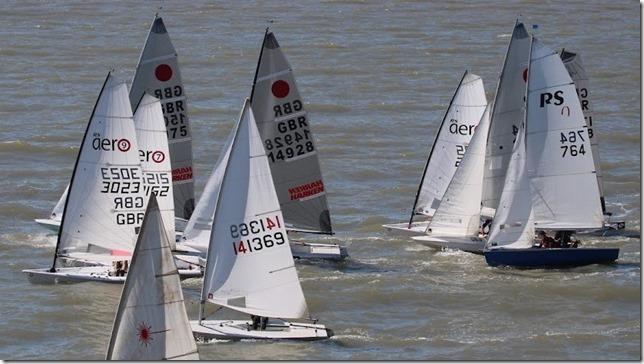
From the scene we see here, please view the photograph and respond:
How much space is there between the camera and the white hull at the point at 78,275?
49.6 metres

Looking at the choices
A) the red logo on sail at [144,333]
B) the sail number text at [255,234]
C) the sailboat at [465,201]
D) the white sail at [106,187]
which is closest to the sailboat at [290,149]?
the sailboat at [465,201]

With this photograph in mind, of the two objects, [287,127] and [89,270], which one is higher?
[287,127]

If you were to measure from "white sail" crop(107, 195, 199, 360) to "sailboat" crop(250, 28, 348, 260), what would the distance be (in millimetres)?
14990

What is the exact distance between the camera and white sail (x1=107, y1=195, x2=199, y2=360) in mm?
37062

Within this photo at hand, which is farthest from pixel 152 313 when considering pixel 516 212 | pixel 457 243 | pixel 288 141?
pixel 457 243

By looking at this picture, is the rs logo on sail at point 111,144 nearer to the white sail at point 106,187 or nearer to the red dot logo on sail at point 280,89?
the white sail at point 106,187

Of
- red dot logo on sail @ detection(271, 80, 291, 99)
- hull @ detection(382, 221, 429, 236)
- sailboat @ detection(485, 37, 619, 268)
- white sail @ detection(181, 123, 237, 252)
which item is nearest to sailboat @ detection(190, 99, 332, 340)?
white sail @ detection(181, 123, 237, 252)

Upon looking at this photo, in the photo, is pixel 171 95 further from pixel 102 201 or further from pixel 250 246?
pixel 250 246

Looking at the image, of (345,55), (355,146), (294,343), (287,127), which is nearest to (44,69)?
(345,55)

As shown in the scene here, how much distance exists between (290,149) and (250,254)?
399 inches

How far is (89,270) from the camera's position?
5034 cm

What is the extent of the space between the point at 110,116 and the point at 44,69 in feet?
110

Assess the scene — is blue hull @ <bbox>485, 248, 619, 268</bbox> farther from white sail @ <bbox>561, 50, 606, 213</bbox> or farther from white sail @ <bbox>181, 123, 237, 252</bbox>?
white sail @ <bbox>181, 123, 237, 252</bbox>

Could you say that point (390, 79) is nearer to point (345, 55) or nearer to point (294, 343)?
point (345, 55)
